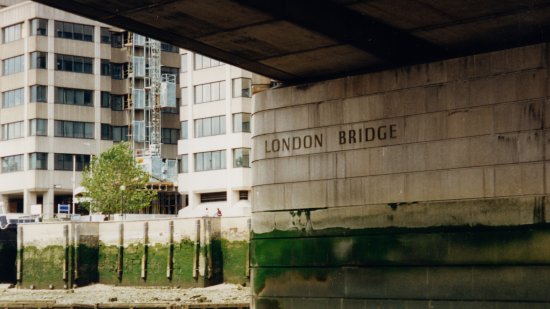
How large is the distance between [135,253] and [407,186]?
45.8 metres

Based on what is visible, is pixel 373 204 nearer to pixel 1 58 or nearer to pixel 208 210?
pixel 208 210

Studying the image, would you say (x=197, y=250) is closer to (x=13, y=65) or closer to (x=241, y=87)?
(x=241, y=87)

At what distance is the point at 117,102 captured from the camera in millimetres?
118812

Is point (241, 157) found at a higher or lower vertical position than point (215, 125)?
lower

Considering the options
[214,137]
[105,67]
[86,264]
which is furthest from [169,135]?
[86,264]

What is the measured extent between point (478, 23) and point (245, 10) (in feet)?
19.1

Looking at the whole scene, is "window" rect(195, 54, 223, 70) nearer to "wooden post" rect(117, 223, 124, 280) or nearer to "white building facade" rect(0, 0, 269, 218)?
"white building facade" rect(0, 0, 269, 218)

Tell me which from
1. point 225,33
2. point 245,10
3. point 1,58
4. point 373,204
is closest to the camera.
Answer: point 245,10

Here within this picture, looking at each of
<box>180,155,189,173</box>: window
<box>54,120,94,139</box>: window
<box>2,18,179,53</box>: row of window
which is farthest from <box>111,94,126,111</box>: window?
<box>180,155,189,173</box>: window

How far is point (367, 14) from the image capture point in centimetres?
2917

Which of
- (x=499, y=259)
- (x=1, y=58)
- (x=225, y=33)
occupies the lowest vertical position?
(x=499, y=259)

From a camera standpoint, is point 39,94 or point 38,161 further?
point 38,161

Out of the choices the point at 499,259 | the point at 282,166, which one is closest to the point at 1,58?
the point at 282,166

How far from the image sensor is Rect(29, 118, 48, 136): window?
112000 mm
